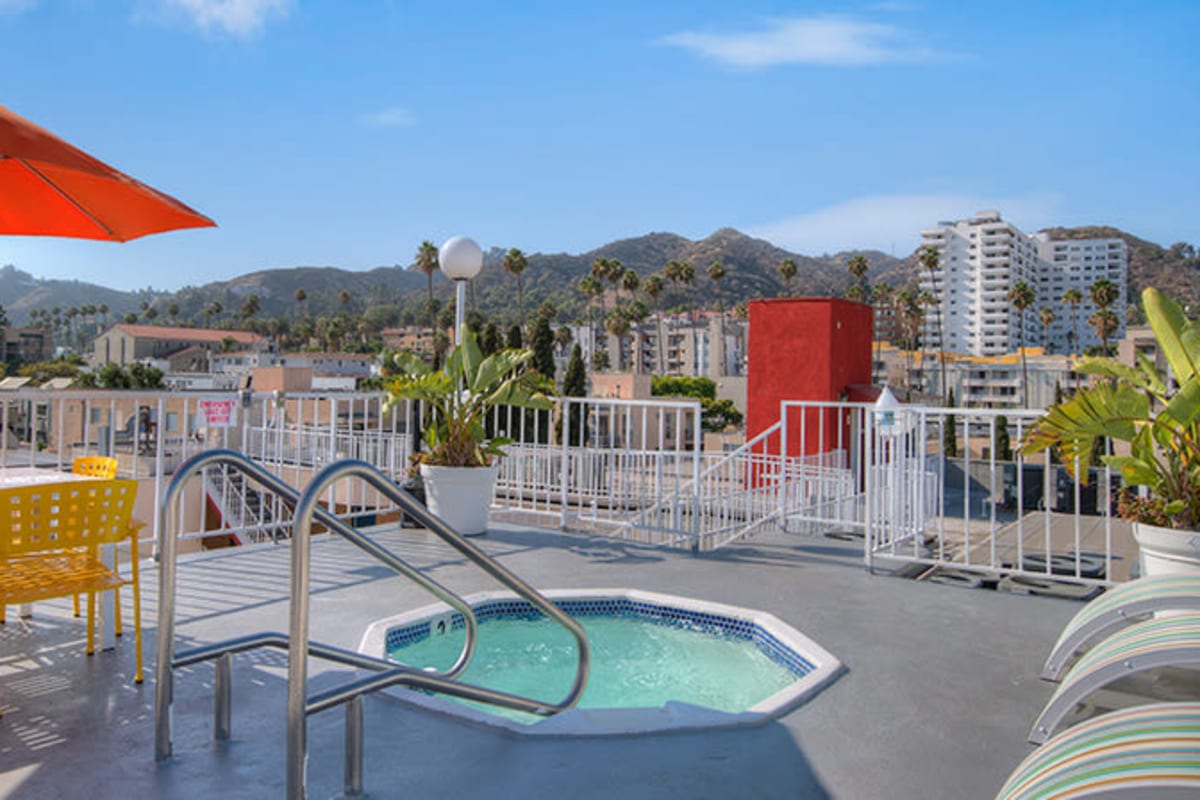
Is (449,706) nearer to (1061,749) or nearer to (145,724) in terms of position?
(145,724)

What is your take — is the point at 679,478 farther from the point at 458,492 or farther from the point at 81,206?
the point at 81,206

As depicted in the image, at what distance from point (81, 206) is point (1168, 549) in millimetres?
5425

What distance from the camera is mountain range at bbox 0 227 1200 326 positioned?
11794 cm

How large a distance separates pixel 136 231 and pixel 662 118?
105 ft

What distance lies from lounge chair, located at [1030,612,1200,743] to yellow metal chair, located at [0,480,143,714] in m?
3.39

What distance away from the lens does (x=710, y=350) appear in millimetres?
96125

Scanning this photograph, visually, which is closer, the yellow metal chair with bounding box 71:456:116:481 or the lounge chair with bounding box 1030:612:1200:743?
the lounge chair with bounding box 1030:612:1200:743

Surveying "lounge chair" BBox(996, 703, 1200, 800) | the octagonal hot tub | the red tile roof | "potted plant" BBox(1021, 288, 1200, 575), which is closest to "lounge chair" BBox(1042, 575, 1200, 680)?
"potted plant" BBox(1021, 288, 1200, 575)

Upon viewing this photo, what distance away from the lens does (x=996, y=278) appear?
126750 millimetres

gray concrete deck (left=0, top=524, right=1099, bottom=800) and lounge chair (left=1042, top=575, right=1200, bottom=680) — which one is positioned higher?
lounge chair (left=1042, top=575, right=1200, bottom=680)

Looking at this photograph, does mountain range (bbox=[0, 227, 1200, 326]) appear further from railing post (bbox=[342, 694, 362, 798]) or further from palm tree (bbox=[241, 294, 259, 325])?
railing post (bbox=[342, 694, 362, 798])

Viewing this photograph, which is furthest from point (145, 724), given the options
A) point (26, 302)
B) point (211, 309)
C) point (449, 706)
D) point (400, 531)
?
point (26, 302)

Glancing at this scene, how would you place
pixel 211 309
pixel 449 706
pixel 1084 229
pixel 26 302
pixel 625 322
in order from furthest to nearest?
pixel 26 302
pixel 1084 229
pixel 211 309
pixel 625 322
pixel 449 706

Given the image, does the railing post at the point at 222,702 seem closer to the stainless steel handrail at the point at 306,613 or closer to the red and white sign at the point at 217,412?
the stainless steel handrail at the point at 306,613
